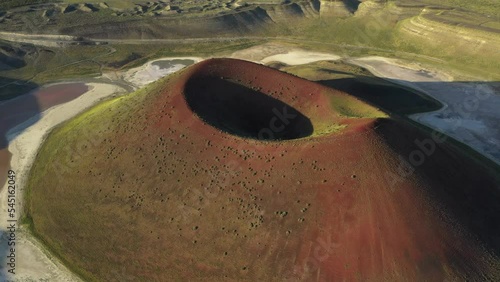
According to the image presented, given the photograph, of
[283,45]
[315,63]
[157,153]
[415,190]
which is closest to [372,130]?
[415,190]

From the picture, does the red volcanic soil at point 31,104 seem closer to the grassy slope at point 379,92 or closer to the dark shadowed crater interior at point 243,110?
the dark shadowed crater interior at point 243,110

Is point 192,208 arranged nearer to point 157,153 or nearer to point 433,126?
point 157,153

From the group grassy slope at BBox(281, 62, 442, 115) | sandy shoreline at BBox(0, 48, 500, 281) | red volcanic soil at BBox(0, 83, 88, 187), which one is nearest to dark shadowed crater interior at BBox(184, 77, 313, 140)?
sandy shoreline at BBox(0, 48, 500, 281)

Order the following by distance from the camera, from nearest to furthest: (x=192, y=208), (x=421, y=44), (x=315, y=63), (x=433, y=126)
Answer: (x=192, y=208) → (x=433, y=126) → (x=315, y=63) → (x=421, y=44)

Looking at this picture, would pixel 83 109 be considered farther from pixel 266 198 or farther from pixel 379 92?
pixel 379 92

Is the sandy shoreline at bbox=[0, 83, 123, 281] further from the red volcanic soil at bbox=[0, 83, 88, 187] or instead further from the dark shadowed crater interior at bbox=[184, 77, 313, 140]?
the dark shadowed crater interior at bbox=[184, 77, 313, 140]

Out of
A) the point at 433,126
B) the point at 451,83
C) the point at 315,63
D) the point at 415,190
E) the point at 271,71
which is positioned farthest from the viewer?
the point at 315,63
